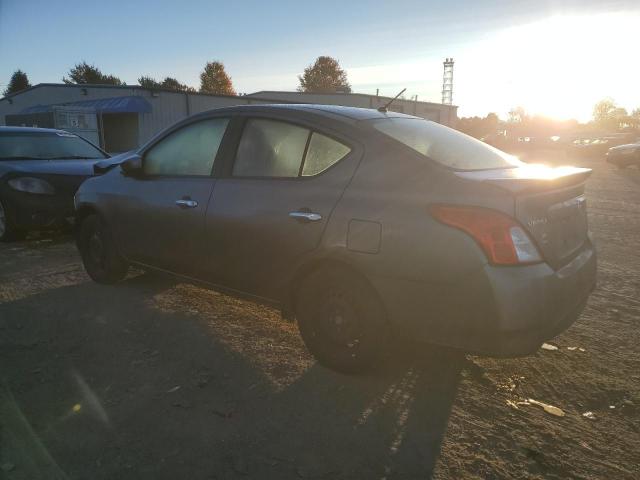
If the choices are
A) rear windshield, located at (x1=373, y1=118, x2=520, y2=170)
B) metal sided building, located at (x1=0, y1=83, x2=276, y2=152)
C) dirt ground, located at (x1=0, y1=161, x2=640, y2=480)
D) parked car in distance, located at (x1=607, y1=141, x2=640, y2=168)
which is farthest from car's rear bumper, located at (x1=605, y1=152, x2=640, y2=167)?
rear windshield, located at (x1=373, y1=118, x2=520, y2=170)

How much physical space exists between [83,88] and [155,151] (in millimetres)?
29905

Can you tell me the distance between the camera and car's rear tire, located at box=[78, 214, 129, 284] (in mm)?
4582

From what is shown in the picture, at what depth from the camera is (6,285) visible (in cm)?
479

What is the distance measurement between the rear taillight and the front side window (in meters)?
2.03

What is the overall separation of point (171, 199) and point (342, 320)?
176cm

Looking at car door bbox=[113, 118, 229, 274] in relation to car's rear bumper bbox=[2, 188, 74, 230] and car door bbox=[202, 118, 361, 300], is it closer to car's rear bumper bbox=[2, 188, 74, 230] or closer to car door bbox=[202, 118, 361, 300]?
car door bbox=[202, 118, 361, 300]

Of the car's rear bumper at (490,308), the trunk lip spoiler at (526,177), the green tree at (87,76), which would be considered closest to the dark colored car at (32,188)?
the car's rear bumper at (490,308)

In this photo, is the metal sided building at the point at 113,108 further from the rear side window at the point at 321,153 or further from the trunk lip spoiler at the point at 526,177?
the trunk lip spoiler at the point at 526,177

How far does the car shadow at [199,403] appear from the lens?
7.43 feet

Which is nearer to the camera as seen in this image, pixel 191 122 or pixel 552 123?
pixel 191 122

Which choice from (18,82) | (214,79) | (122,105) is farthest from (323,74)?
(122,105)

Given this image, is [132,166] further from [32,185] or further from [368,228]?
[32,185]

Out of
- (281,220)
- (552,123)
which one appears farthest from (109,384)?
(552,123)

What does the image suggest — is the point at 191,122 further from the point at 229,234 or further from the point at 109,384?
the point at 109,384
